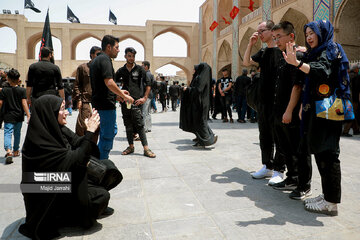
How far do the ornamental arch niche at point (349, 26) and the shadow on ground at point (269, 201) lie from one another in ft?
26.9

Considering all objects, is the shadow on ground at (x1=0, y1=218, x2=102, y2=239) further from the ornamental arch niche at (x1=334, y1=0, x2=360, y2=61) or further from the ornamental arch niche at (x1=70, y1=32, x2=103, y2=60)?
the ornamental arch niche at (x1=70, y1=32, x2=103, y2=60)

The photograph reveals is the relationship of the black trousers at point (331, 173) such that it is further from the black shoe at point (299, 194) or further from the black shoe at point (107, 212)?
the black shoe at point (107, 212)

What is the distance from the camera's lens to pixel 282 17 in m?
12.1

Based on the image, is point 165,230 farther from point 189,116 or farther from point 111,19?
point 111,19

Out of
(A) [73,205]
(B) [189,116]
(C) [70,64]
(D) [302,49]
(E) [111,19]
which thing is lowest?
(A) [73,205]

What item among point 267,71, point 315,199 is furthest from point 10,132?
point 315,199

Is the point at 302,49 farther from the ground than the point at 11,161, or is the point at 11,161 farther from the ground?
the point at 302,49

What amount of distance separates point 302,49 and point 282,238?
1.57 m

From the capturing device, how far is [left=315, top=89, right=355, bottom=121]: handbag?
1.93 meters

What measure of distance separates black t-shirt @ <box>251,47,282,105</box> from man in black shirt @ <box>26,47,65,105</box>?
8.55 feet

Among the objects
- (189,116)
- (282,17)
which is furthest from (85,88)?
(282,17)

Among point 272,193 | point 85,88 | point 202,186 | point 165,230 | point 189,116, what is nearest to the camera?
point 165,230

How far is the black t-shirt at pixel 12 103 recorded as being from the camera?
3.99 meters

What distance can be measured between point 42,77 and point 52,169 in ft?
7.60
